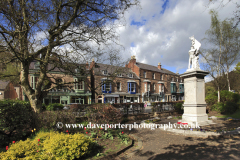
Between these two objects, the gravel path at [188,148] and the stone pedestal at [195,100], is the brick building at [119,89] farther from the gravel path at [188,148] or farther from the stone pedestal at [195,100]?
the gravel path at [188,148]

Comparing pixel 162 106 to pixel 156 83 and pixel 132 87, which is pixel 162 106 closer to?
pixel 132 87

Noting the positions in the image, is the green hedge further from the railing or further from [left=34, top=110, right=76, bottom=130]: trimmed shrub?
[left=34, top=110, right=76, bottom=130]: trimmed shrub

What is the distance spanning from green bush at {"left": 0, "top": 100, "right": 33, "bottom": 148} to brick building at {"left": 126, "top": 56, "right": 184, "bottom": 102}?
2926cm

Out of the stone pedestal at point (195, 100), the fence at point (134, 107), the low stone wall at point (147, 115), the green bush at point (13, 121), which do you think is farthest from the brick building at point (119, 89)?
the green bush at point (13, 121)

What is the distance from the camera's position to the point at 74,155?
431cm

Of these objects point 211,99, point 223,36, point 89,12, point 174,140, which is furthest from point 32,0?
point 223,36

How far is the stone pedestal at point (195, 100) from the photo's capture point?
941 cm

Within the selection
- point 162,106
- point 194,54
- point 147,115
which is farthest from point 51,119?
point 162,106

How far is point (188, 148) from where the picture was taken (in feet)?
18.0

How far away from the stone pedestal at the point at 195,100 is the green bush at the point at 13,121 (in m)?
9.37

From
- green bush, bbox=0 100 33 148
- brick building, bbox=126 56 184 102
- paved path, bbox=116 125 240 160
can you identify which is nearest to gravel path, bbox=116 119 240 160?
paved path, bbox=116 125 240 160

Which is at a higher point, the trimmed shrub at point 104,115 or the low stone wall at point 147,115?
the trimmed shrub at point 104,115

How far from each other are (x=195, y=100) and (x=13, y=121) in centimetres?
1017

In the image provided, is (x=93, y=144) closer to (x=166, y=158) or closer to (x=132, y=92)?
(x=166, y=158)
